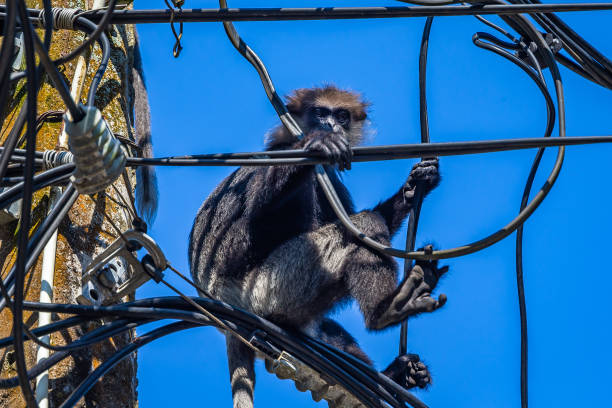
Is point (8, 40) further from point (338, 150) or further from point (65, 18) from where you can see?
point (65, 18)

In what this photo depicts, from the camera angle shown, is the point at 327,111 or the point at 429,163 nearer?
the point at 429,163

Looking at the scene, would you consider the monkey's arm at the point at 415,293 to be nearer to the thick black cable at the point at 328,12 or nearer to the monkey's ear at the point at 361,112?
the thick black cable at the point at 328,12

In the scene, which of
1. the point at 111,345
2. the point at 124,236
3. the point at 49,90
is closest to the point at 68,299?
the point at 111,345

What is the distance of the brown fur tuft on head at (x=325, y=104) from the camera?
5.42 metres

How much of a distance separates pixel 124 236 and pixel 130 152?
135cm

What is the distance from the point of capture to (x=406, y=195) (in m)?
4.59

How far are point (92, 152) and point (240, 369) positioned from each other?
236cm

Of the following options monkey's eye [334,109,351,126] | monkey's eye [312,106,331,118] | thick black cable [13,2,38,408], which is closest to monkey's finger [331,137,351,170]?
thick black cable [13,2,38,408]

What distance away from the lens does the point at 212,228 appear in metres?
4.86

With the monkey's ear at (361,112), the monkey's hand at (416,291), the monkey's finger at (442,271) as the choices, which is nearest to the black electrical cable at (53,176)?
the monkey's hand at (416,291)

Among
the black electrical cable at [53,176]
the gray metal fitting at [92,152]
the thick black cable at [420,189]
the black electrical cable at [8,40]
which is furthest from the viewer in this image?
the thick black cable at [420,189]

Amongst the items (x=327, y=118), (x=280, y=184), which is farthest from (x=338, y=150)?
(x=327, y=118)

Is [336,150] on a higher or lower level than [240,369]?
higher

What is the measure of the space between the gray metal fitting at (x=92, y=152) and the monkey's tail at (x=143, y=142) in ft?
5.24
